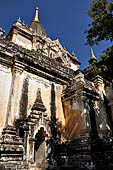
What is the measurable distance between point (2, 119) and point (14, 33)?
62.9 ft

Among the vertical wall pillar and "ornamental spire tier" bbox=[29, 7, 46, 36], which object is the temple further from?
"ornamental spire tier" bbox=[29, 7, 46, 36]

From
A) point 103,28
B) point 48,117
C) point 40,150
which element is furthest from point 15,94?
point 103,28

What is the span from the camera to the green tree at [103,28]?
735 cm

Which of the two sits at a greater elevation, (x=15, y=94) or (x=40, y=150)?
(x=15, y=94)

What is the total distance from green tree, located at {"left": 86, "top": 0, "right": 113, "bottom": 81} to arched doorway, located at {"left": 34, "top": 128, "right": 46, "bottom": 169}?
4.84 m

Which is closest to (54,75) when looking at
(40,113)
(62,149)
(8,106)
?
(40,113)

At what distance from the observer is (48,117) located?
30.1 ft

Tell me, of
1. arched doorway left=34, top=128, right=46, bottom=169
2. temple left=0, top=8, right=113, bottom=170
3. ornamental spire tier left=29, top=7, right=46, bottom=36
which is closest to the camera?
temple left=0, top=8, right=113, bottom=170

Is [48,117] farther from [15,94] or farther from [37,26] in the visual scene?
[37,26]

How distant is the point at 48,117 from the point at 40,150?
192 centimetres

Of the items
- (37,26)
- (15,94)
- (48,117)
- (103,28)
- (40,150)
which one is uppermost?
(37,26)

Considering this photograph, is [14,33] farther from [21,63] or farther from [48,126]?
[48,126]

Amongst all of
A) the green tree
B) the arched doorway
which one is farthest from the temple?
the green tree

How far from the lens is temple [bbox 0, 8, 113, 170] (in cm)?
720
